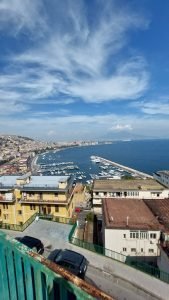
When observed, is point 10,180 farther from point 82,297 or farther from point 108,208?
point 82,297

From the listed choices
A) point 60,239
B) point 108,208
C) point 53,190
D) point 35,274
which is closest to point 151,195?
point 108,208

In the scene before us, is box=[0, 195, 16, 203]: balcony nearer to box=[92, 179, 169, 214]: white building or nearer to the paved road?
the paved road

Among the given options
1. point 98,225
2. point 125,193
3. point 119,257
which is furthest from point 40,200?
point 125,193

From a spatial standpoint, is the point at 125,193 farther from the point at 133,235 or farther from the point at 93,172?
the point at 93,172

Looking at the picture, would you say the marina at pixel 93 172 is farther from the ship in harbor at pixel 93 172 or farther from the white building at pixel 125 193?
the white building at pixel 125 193

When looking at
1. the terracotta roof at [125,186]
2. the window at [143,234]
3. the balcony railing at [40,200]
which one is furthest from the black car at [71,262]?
the terracotta roof at [125,186]

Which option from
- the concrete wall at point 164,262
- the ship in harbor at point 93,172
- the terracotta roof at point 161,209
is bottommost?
the ship in harbor at point 93,172
